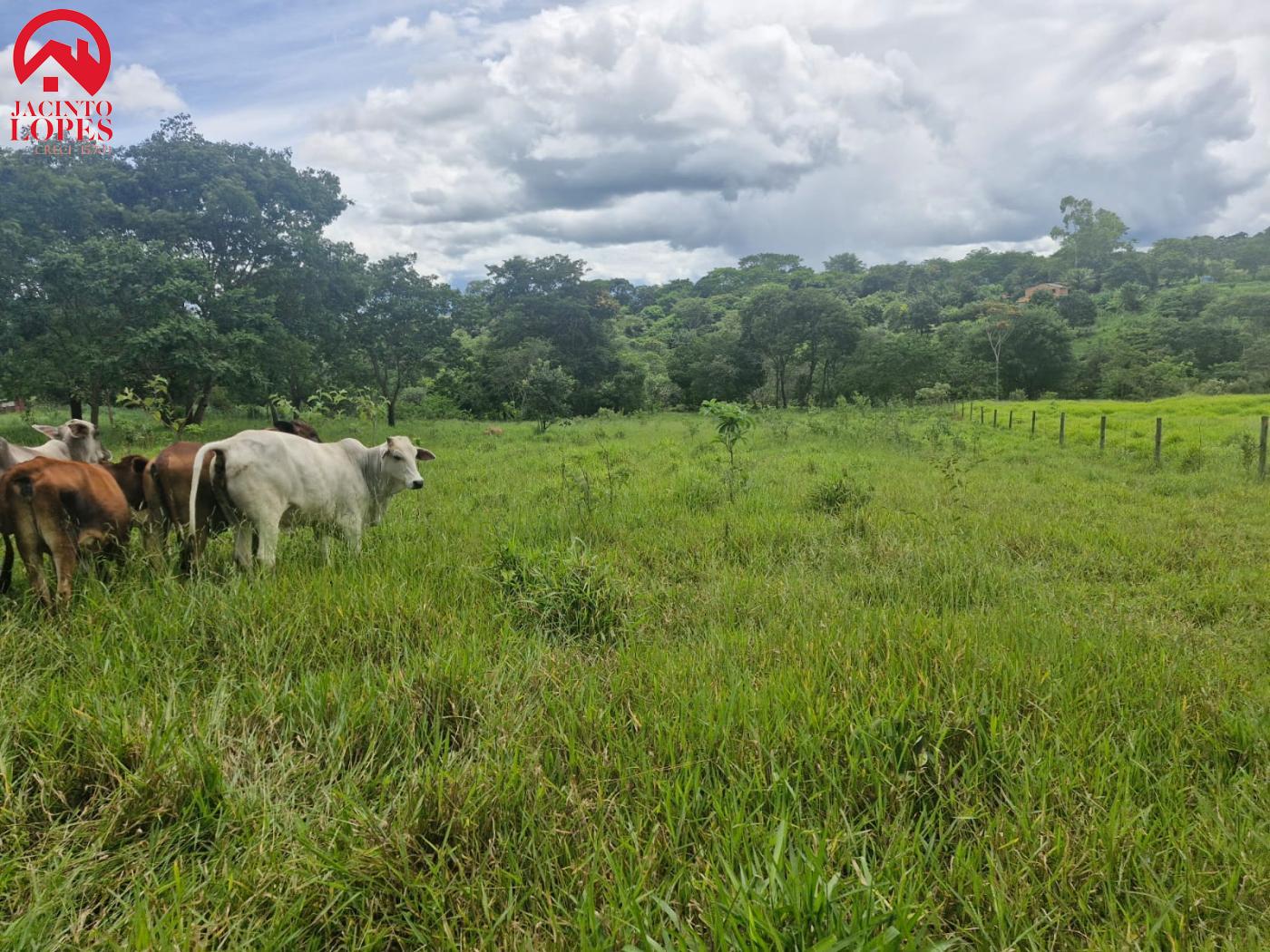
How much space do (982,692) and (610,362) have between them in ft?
126

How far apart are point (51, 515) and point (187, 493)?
1.15 meters

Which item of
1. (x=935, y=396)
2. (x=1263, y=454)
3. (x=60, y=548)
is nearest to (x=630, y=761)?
(x=60, y=548)

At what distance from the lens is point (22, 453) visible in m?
4.98

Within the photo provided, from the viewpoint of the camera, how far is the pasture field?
1653 mm

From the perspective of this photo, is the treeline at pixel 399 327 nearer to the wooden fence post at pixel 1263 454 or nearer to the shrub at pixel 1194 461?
the shrub at pixel 1194 461

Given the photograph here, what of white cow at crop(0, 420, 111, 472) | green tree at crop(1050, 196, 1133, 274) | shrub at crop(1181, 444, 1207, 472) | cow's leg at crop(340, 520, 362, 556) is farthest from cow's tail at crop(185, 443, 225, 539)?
green tree at crop(1050, 196, 1133, 274)

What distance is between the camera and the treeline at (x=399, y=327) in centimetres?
1584

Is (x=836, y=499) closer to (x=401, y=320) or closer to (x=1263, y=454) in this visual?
(x=1263, y=454)

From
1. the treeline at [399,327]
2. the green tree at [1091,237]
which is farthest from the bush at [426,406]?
the green tree at [1091,237]

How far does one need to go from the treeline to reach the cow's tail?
10917 mm

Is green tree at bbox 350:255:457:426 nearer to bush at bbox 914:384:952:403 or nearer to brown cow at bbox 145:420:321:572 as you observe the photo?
brown cow at bbox 145:420:321:572

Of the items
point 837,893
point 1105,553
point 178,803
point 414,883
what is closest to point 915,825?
point 837,893

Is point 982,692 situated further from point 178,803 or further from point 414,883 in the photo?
point 178,803

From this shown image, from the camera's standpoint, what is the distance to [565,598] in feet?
12.7
